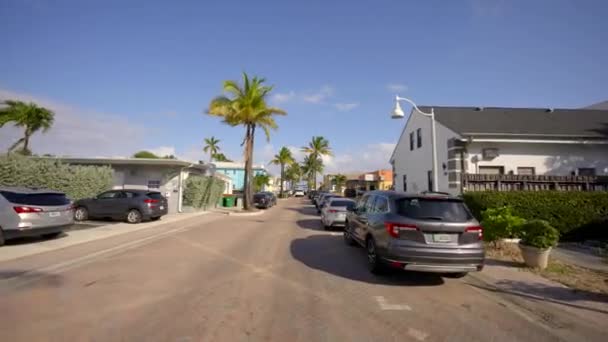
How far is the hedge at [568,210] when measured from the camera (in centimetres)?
981

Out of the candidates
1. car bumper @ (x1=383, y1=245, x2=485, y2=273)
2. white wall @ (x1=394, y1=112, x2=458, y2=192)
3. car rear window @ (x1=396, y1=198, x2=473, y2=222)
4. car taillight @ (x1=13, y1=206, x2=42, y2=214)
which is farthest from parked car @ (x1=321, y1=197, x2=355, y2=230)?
car taillight @ (x1=13, y1=206, x2=42, y2=214)

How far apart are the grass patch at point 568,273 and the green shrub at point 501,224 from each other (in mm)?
496

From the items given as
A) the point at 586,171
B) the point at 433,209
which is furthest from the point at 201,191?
the point at 586,171

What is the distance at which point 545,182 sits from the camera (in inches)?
466

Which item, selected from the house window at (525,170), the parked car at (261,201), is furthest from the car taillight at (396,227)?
the parked car at (261,201)

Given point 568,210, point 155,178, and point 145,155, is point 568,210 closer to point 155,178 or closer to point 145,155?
point 155,178

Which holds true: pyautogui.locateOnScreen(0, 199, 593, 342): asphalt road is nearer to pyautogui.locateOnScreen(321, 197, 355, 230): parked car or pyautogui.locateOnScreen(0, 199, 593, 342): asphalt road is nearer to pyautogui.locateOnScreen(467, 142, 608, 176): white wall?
pyautogui.locateOnScreen(321, 197, 355, 230): parked car

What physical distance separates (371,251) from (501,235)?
13.6ft

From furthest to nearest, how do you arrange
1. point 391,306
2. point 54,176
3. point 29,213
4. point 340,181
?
point 340,181
point 54,176
point 29,213
point 391,306

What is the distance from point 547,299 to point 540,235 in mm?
2261

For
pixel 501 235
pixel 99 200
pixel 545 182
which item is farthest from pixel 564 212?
pixel 99 200

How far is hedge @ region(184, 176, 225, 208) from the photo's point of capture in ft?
69.5

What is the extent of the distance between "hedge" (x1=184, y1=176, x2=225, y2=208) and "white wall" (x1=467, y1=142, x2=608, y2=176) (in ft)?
60.3

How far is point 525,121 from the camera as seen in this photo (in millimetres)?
17484
